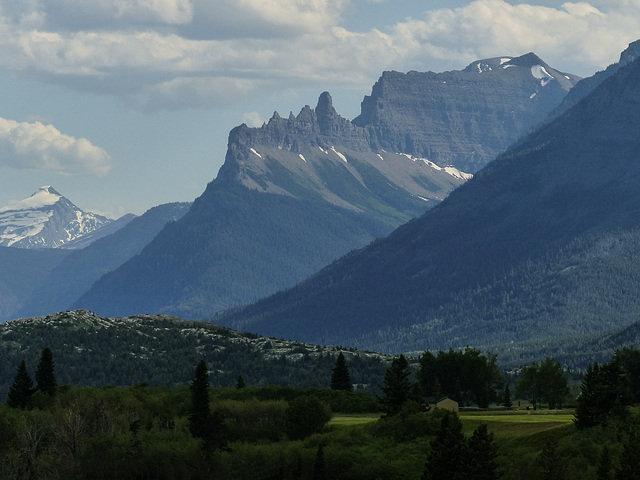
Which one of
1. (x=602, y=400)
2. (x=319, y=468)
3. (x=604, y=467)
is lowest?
(x=604, y=467)

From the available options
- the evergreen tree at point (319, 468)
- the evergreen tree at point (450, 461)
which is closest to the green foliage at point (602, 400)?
the evergreen tree at point (450, 461)

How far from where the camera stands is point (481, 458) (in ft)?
511

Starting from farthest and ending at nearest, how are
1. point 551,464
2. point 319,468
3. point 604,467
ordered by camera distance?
point 319,468 < point 551,464 < point 604,467

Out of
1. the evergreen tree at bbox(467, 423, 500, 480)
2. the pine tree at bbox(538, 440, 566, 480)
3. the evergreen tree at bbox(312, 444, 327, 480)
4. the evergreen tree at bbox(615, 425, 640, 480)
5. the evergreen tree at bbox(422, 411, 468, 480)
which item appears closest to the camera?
the evergreen tree at bbox(615, 425, 640, 480)

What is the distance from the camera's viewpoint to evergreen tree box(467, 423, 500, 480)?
154 meters

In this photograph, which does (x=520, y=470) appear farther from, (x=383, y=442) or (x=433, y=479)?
(x=383, y=442)

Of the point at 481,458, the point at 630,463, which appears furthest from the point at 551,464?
the point at 630,463

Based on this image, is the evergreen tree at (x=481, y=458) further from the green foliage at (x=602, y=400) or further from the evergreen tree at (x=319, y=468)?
the evergreen tree at (x=319, y=468)

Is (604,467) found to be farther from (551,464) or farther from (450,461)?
(450,461)

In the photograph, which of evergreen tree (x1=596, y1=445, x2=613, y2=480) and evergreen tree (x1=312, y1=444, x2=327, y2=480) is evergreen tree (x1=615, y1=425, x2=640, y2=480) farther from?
evergreen tree (x1=312, y1=444, x2=327, y2=480)

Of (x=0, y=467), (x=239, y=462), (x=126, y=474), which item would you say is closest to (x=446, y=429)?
(x=239, y=462)

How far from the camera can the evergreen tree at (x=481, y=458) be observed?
154 meters

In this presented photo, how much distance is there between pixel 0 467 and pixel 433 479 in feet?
235

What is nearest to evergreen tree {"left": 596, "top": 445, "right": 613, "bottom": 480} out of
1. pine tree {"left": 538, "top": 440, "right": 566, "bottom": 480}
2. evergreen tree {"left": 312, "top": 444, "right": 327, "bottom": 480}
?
pine tree {"left": 538, "top": 440, "right": 566, "bottom": 480}
